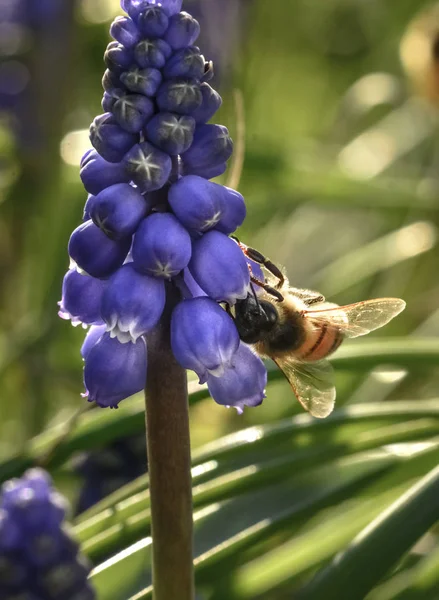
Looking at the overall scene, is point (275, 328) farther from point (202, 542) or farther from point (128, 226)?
point (128, 226)

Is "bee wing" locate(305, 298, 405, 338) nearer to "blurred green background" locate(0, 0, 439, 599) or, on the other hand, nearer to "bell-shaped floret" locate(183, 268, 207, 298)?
"bell-shaped floret" locate(183, 268, 207, 298)

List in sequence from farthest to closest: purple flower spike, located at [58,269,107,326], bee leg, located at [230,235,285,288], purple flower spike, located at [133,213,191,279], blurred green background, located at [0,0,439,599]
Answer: blurred green background, located at [0,0,439,599]
bee leg, located at [230,235,285,288]
purple flower spike, located at [58,269,107,326]
purple flower spike, located at [133,213,191,279]

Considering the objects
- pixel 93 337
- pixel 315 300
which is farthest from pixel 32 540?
pixel 315 300

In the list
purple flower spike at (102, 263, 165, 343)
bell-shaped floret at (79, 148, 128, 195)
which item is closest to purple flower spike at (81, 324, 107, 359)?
purple flower spike at (102, 263, 165, 343)

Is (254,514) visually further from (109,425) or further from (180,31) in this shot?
(180,31)

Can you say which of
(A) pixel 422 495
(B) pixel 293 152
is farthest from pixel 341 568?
(B) pixel 293 152

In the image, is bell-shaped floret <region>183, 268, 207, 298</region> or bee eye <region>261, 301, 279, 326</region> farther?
bee eye <region>261, 301, 279, 326</region>

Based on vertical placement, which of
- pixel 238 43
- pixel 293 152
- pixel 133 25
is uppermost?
pixel 238 43
